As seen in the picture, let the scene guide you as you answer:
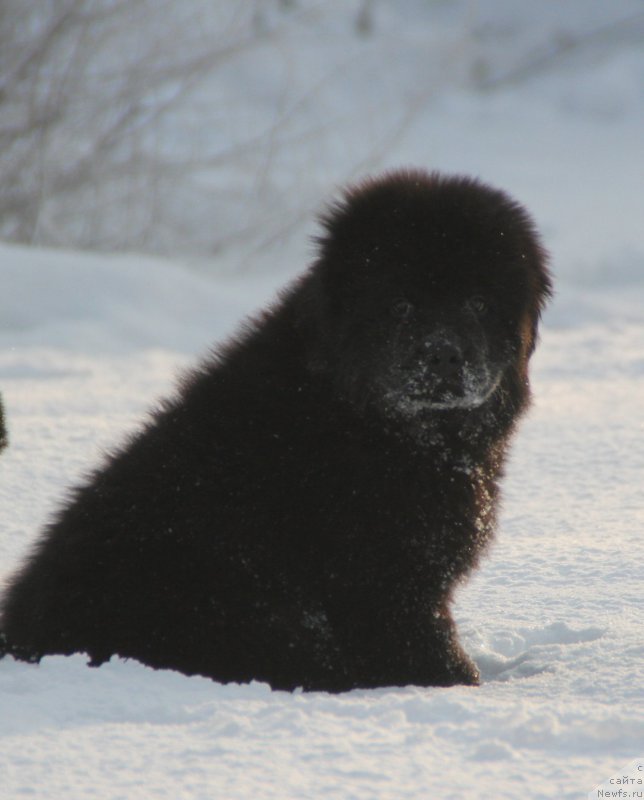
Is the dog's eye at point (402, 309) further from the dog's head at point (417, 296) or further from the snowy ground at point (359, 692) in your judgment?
the snowy ground at point (359, 692)

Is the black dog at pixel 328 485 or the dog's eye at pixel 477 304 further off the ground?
the dog's eye at pixel 477 304

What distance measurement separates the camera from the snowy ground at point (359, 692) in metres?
2.02

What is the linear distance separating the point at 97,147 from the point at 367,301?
690cm

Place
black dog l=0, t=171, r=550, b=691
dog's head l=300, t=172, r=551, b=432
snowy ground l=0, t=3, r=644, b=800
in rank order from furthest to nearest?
dog's head l=300, t=172, r=551, b=432, black dog l=0, t=171, r=550, b=691, snowy ground l=0, t=3, r=644, b=800

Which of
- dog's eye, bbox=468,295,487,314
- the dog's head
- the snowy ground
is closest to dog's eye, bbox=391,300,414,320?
the dog's head

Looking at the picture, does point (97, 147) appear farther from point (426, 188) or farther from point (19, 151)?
point (426, 188)

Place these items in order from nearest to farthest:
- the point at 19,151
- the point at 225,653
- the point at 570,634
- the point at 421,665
A: 1. the point at 225,653
2. the point at 421,665
3. the point at 570,634
4. the point at 19,151

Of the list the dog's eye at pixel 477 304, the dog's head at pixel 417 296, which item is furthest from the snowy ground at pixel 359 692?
the dog's eye at pixel 477 304

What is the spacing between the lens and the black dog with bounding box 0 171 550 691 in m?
2.73

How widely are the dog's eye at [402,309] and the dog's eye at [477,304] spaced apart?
154mm

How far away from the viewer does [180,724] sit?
223cm

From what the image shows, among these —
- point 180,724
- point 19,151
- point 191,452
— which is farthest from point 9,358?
point 180,724

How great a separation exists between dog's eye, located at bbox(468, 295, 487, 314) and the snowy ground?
2.88ft

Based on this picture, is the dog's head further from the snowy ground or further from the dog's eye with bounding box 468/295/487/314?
the snowy ground
